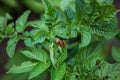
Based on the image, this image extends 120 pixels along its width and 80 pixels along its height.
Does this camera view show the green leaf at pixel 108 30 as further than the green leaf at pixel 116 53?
No

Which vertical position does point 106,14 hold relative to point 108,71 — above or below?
above

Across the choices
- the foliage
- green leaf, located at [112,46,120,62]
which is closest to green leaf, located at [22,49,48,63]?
the foliage

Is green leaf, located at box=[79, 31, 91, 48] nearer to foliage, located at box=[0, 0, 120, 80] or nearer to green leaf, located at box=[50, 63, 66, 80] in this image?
foliage, located at box=[0, 0, 120, 80]

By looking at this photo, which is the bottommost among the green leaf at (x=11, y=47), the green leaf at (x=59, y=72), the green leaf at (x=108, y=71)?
the green leaf at (x=108, y=71)

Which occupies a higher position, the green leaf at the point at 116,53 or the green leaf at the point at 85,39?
the green leaf at the point at 85,39

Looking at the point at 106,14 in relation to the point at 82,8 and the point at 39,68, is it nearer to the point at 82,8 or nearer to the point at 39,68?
the point at 82,8

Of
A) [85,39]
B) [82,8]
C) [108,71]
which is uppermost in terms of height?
[82,8]

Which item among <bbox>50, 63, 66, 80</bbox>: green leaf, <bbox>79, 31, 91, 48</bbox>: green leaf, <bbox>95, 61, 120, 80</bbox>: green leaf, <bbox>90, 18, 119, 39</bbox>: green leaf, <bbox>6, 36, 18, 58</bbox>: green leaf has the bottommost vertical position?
<bbox>95, 61, 120, 80</bbox>: green leaf

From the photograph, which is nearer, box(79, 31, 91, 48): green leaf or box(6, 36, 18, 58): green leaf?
box(79, 31, 91, 48): green leaf

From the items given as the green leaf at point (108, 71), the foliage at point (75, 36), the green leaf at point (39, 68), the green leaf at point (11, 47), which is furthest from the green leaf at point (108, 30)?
the green leaf at point (11, 47)

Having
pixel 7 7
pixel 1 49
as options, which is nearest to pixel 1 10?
pixel 7 7

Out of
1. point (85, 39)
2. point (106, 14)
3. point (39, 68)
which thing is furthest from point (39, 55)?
point (106, 14)

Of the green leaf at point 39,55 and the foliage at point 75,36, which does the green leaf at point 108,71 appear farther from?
the green leaf at point 39,55
